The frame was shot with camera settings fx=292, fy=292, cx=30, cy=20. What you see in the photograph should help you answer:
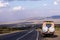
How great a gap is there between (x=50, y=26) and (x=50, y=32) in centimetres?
122

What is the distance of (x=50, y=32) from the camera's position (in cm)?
5703

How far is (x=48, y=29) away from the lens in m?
56.9

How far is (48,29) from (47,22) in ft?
9.13

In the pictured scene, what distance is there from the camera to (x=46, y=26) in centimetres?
5762

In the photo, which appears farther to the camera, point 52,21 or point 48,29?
point 52,21

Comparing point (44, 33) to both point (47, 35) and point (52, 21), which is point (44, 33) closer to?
point (47, 35)

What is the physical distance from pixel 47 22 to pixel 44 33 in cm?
306

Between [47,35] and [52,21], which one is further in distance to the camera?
[52,21]

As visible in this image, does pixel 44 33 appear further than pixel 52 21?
No

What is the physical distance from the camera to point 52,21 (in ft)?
200

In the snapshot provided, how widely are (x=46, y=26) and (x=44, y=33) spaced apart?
1474mm

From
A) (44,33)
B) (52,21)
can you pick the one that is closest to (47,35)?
(44,33)

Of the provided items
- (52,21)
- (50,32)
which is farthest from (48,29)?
(52,21)

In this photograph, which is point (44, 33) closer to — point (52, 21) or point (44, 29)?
point (44, 29)
